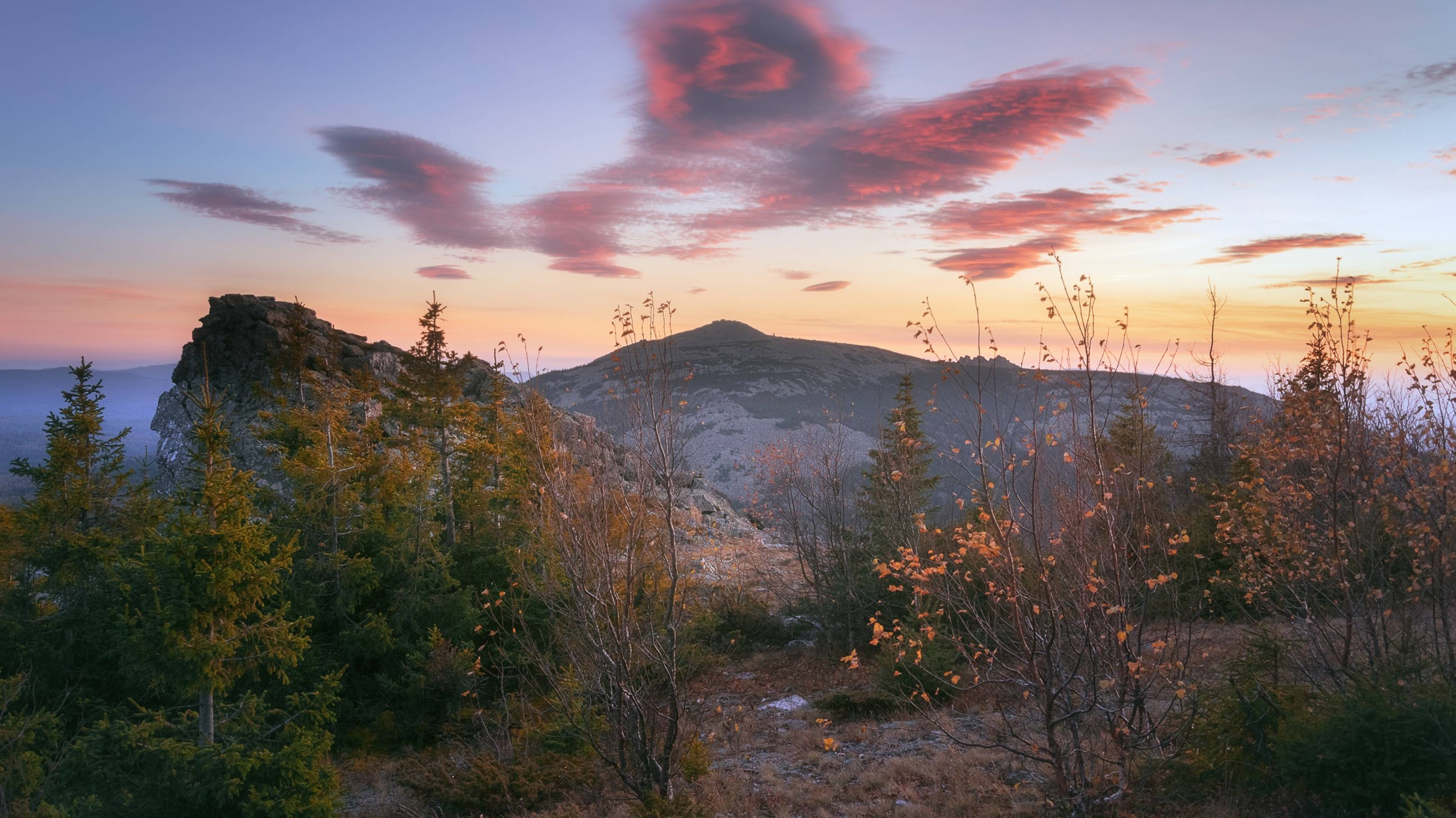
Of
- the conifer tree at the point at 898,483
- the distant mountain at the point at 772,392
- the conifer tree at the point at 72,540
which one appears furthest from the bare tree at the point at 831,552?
the distant mountain at the point at 772,392

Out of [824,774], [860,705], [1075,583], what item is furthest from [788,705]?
[1075,583]

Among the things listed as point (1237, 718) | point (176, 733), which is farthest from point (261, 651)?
point (1237, 718)

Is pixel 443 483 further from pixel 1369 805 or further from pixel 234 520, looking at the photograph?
pixel 1369 805

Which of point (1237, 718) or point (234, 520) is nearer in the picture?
point (1237, 718)

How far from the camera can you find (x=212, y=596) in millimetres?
10336

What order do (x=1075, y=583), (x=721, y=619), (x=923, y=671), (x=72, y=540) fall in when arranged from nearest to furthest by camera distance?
(x=1075, y=583), (x=923, y=671), (x=72, y=540), (x=721, y=619)

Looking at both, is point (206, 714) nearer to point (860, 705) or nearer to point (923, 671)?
point (860, 705)

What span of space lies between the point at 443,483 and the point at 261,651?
8.50 m

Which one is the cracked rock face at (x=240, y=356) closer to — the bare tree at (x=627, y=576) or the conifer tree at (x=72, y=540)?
the conifer tree at (x=72, y=540)

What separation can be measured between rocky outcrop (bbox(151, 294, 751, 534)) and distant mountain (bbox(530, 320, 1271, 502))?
4140mm

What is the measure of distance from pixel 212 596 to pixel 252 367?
41.9 metres

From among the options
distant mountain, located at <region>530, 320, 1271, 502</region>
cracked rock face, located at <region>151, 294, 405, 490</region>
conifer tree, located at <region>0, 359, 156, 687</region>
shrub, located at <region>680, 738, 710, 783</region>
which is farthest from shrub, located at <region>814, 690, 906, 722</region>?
cracked rock face, located at <region>151, 294, 405, 490</region>

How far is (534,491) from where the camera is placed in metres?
15.0

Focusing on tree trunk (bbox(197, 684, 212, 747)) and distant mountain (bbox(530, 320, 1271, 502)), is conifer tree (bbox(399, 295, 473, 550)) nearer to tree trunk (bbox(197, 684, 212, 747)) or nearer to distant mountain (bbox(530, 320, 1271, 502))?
tree trunk (bbox(197, 684, 212, 747))
